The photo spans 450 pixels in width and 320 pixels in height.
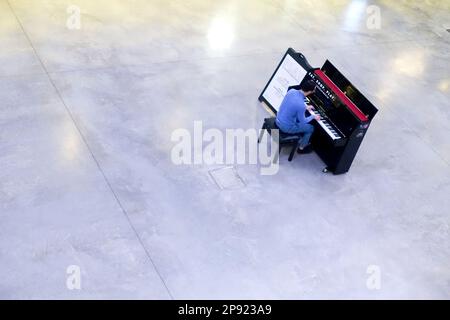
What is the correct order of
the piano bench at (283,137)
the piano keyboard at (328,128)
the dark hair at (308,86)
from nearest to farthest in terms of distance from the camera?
1. the piano keyboard at (328,128)
2. the piano bench at (283,137)
3. the dark hair at (308,86)

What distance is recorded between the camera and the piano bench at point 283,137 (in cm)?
845

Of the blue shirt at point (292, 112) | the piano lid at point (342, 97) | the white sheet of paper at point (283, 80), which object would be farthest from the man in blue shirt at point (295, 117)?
the white sheet of paper at point (283, 80)

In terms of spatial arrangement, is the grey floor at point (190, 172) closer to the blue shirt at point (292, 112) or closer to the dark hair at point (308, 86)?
the blue shirt at point (292, 112)

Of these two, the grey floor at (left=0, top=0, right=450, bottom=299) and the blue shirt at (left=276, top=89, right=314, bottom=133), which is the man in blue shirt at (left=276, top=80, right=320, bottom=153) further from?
the grey floor at (left=0, top=0, right=450, bottom=299)

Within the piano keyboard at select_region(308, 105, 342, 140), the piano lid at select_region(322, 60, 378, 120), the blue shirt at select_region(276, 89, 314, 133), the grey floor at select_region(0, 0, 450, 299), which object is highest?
the piano lid at select_region(322, 60, 378, 120)

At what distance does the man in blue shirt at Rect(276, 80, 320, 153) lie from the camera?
26.8 feet

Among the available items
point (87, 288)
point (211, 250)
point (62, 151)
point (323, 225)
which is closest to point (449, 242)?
point (323, 225)

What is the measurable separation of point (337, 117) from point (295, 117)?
63cm

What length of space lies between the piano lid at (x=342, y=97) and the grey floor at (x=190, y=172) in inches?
38.1

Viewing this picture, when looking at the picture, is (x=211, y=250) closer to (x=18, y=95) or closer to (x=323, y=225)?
(x=323, y=225)

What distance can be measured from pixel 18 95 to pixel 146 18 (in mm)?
3249

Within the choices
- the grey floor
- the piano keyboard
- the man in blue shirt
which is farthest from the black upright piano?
the grey floor

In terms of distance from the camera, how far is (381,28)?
12.5 metres

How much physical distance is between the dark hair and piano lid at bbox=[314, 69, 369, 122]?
6.5 inches
